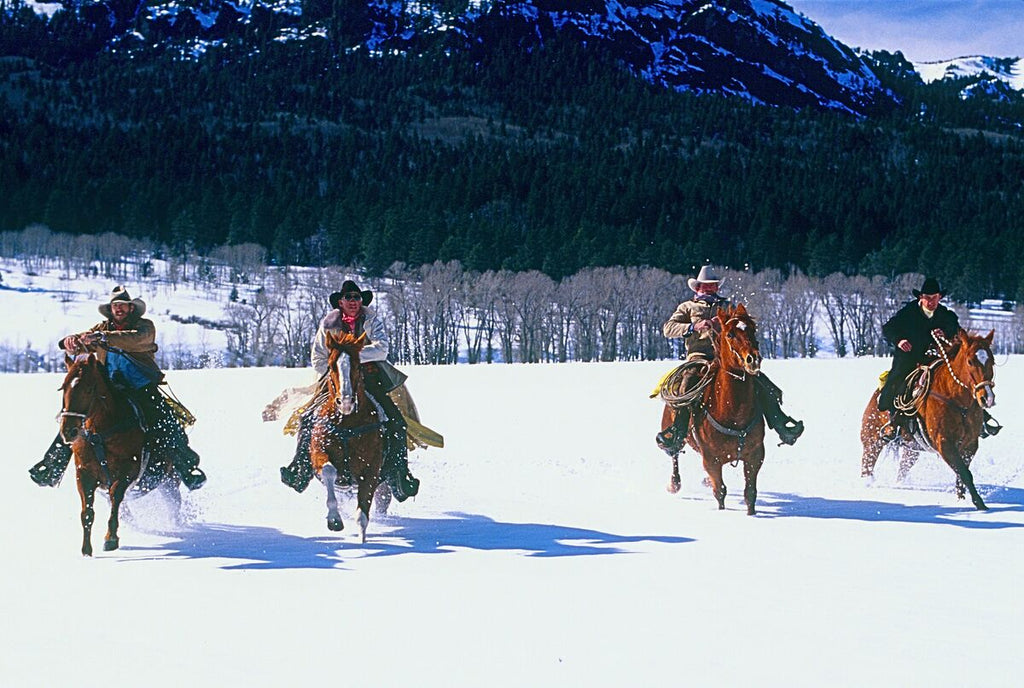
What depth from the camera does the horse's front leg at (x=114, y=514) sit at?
10.2 m

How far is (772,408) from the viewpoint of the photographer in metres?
12.4

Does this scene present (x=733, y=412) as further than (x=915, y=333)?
No

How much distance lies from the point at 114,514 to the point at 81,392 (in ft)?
3.65

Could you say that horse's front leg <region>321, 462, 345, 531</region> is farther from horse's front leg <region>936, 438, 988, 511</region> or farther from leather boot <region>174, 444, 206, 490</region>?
horse's front leg <region>936, 438, 988, 511</region>

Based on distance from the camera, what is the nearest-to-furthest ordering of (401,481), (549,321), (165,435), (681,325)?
(165,435) → (401,481) → (681,325) → (549,321)

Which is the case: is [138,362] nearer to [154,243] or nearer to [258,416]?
[258,416]

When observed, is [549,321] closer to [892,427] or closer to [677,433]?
[892,427]

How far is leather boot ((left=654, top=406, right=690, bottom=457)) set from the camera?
42.4ft

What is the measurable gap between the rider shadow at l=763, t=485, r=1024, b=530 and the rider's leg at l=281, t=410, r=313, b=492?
16.6 ft

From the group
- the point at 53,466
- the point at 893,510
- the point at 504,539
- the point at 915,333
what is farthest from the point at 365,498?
the point at 915,333

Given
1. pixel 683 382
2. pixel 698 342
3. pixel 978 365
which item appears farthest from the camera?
pixel 698 342

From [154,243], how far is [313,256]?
18.5 m

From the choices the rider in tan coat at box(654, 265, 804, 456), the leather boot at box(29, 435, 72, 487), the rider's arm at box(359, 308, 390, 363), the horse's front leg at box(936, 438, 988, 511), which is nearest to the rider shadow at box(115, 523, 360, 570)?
the leather boot at box(29, 435, 72, 487)

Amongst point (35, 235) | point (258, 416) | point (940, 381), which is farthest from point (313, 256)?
point (940, 381)
